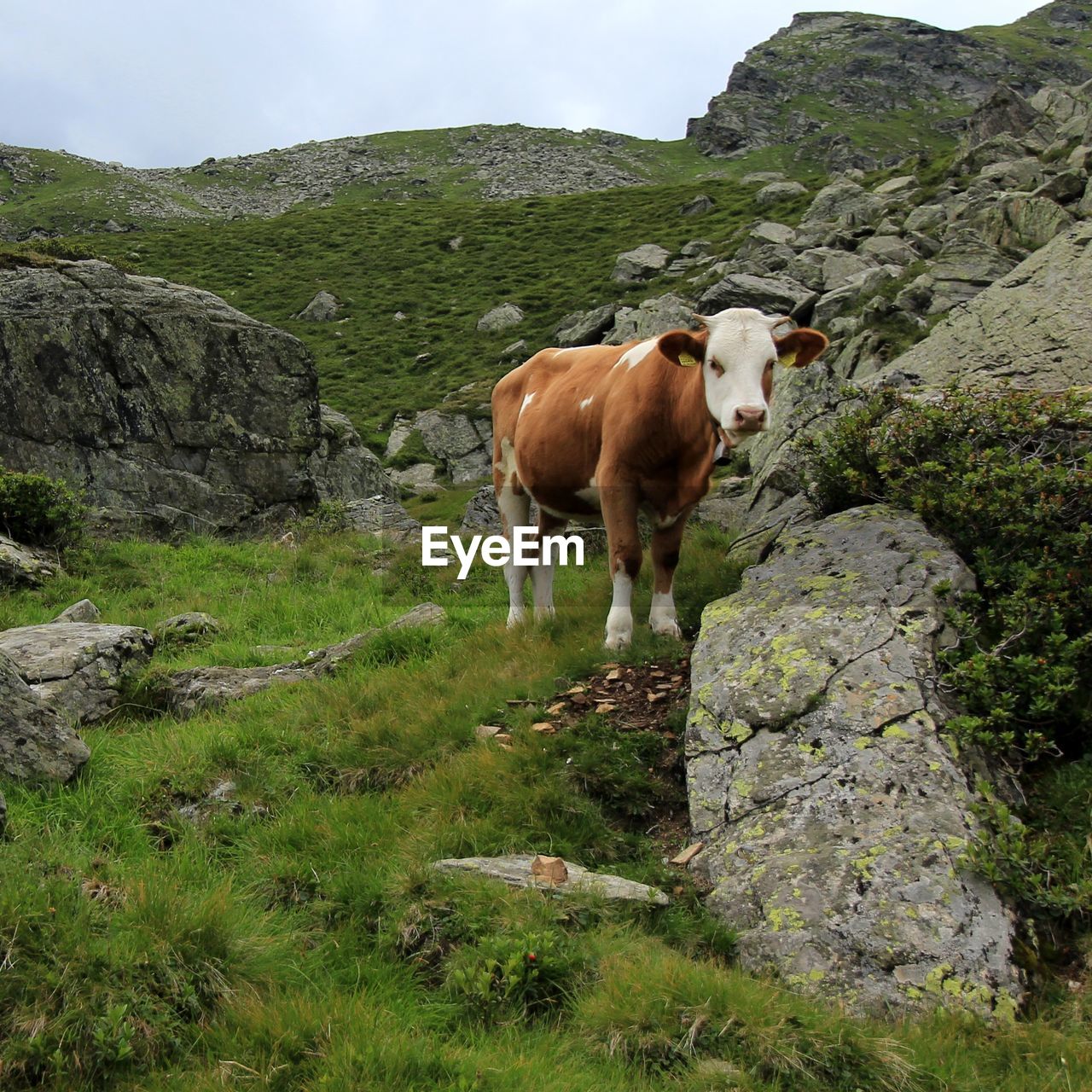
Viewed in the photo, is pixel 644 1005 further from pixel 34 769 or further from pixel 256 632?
pixel 256 632

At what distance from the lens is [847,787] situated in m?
5.02

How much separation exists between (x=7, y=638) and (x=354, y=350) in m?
41.7

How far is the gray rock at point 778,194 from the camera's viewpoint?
58438 mm

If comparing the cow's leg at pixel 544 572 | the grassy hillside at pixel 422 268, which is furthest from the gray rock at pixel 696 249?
the cow's leg at pixel 544 572

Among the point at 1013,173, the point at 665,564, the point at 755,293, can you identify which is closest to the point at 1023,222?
the point at 755,293

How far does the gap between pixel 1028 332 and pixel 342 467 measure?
51.1 ft

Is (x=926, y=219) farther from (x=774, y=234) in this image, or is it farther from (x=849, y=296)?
(x=849, y=296)

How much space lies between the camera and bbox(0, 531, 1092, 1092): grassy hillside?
3.55 m

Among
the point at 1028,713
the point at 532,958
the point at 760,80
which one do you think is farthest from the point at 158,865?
the point at 760,80

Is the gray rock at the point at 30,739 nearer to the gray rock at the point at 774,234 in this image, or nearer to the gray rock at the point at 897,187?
the gray rock at the point at 774,234

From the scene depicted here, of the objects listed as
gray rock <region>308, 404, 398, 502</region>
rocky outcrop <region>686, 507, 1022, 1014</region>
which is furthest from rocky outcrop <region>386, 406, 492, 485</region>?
rocky outcrop <region>686, 507, 1022, 1014</region>

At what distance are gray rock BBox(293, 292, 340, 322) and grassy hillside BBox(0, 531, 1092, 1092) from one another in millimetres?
48700

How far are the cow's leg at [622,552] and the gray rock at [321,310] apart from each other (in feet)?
159

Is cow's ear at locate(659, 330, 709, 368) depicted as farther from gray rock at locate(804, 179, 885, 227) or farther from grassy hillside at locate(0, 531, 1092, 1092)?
gray rock at locate(804, 179, 885, 227)
